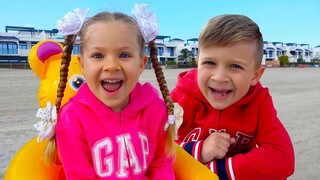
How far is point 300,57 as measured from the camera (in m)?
62.3

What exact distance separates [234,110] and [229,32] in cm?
37

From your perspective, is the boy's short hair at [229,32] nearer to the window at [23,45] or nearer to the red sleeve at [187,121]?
the red sleeve at [187,121]

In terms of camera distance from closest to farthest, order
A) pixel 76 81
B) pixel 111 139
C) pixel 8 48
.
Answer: pixel 111 139
pixel 76 81
pixel 8 48

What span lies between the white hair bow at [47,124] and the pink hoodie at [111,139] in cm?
2

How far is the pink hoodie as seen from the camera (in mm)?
1237

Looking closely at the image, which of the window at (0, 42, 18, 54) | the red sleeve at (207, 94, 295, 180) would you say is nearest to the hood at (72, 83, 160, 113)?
the red sleeve at (207, 94, 295, 180)

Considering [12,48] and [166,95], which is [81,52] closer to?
[166,95]

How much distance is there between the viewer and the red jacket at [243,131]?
1412 mm

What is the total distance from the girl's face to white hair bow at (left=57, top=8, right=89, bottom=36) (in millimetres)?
65

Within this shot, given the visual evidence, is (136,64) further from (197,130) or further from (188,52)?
(188,52)

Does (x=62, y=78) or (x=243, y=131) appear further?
(x=243, y=131)

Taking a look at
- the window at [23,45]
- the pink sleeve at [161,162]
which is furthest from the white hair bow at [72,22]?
the window at [23,45]

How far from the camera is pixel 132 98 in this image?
1372 millimetres

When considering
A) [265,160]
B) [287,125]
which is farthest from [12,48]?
[265,160]
